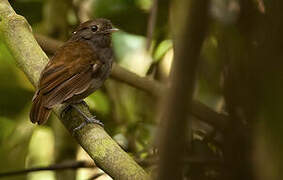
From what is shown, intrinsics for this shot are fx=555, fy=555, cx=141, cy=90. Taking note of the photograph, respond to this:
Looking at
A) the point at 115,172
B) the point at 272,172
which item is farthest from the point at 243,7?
the point at 115,172

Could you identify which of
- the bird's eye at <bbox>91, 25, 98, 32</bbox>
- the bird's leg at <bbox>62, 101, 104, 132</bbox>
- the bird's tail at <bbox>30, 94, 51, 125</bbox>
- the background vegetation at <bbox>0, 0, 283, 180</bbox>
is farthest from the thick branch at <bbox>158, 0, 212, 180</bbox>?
the bird's eye at <bbox>91, 25, 98, 32</bbox>

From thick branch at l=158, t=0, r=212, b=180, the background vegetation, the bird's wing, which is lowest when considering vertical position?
the background vegetation

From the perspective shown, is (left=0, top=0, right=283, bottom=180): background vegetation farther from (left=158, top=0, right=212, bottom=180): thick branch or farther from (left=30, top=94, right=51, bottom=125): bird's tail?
(left=30, top=94, right=51, bottom=125): bird's tail

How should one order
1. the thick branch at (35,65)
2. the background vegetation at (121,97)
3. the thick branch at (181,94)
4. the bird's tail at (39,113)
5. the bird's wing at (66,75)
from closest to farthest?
the thick branch at (181,94), the thick branch at (35,65), the background vegetation at (121,97), the bird's tail at (39,113), the bird's wing at (66,75)

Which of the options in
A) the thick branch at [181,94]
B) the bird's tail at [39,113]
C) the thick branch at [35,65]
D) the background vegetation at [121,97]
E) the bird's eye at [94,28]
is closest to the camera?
the thick branch at [181,94]

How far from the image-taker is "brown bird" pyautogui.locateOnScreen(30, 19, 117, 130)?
289cm

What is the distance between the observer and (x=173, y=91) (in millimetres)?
797

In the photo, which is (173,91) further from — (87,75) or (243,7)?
(87,75)

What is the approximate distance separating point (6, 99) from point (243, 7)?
3184mm

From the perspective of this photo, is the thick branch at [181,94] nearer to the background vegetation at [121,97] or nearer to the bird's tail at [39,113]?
the background vegetation at [121,97]

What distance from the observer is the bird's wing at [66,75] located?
2926mm

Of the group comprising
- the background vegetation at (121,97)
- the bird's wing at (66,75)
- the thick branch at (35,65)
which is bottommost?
the background vegetation at (121,97)

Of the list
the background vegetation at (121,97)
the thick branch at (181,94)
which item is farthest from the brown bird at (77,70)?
the thick branch at (181,94)

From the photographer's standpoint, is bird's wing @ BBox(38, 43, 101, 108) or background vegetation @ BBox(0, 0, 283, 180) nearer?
background vegetation @ BBox(0, 0, 283, 180)
